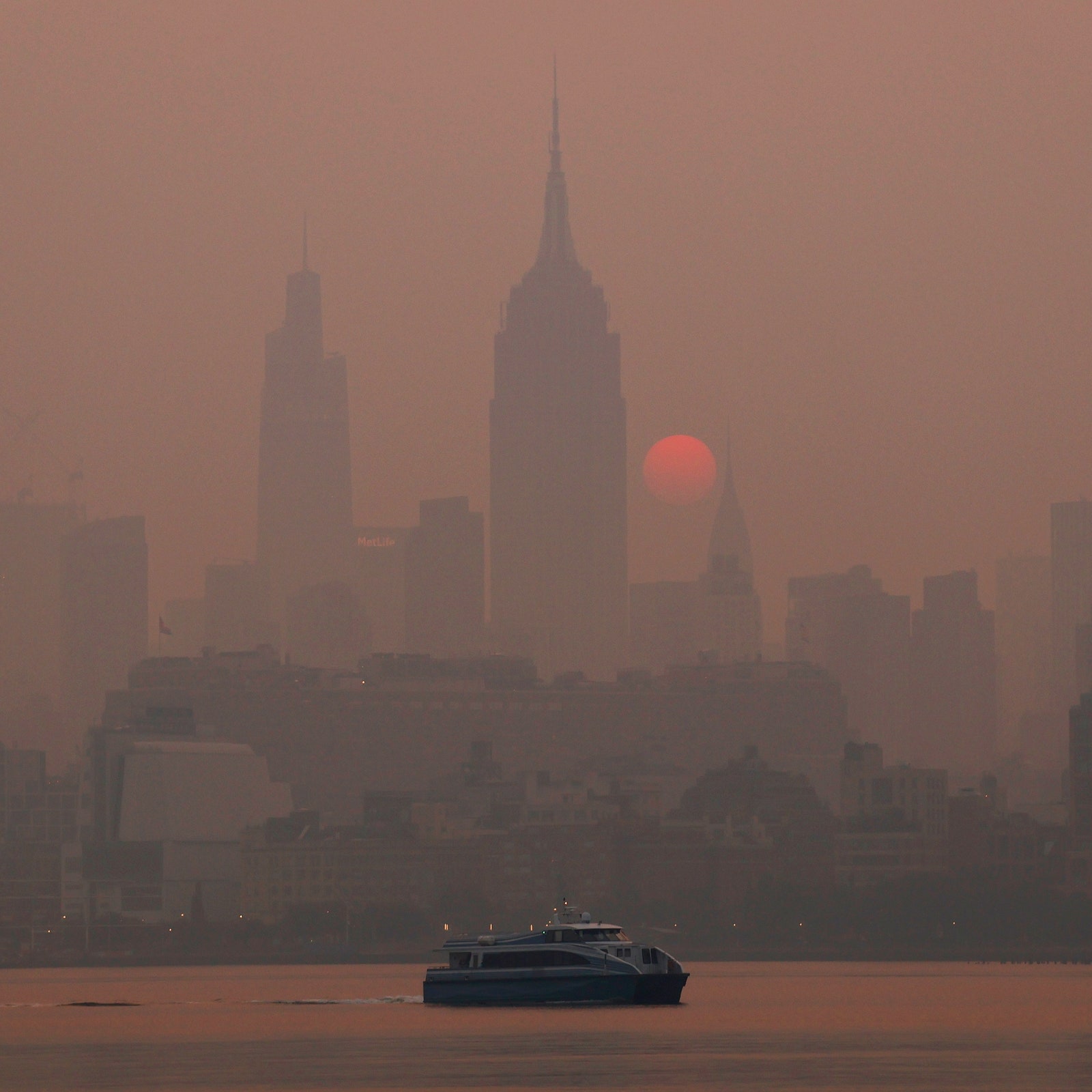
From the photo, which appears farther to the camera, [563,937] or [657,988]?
[657,988]

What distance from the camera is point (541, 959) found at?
178000 mm

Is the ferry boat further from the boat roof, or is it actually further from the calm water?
the calm water

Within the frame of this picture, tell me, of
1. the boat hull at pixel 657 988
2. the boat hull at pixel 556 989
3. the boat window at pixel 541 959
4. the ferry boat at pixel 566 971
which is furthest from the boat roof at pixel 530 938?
the boat hull at pixel 657 988

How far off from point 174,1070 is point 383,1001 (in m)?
53.3

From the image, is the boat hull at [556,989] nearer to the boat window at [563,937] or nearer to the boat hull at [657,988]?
the boat hull at [657,988]

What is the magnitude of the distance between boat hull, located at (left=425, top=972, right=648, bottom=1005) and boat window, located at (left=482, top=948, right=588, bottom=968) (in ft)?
2.15

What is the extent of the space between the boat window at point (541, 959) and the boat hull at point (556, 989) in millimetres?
656

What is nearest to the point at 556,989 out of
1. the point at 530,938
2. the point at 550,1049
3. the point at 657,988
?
the point at 530,938

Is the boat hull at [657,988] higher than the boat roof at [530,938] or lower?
lower

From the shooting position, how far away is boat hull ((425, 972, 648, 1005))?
177500 millimetres

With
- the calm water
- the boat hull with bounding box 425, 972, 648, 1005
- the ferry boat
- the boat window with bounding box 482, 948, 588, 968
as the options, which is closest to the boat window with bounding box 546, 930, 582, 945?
the ferry boat

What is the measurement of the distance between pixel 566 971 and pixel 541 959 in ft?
5.68

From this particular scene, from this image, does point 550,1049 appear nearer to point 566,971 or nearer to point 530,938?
point 566,971

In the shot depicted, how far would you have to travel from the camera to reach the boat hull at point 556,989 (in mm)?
Result: 177500
